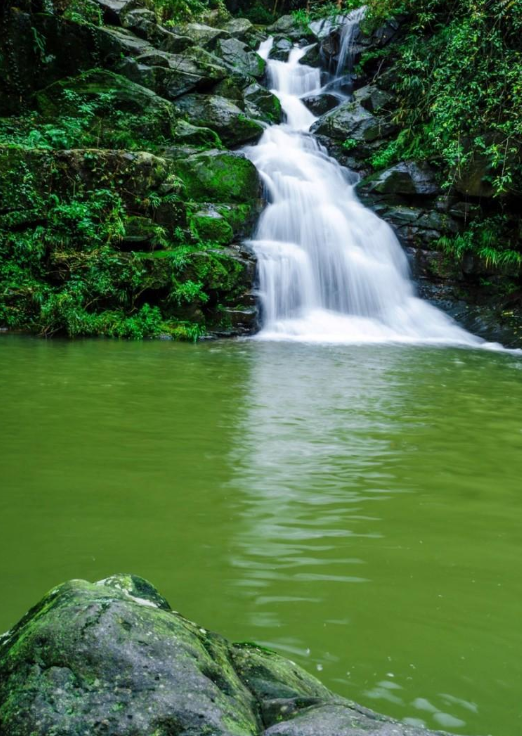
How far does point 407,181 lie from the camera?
14.1 meters

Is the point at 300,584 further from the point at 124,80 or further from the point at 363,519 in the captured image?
the point at 124,80

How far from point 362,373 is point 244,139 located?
34.2 feet

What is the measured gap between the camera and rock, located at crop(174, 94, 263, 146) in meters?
14.9

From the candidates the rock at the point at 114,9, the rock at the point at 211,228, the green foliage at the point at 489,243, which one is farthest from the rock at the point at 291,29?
the rock at the point at 211,228

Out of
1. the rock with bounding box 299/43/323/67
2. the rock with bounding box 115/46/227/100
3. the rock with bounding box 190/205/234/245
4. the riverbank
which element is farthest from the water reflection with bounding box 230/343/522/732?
the rock with bounding box 299/43/323/67

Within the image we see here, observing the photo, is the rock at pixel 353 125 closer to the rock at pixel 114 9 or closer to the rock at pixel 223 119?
the rock at pixel 223 119

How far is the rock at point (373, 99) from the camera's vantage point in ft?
53.9

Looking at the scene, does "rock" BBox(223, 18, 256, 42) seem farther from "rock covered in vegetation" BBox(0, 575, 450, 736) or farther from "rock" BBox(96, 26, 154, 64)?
"rock covered in vegetation" BBox(0, 575, 450, 736)

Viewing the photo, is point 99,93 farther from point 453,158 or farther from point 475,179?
point 475,179

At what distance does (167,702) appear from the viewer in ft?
3.41

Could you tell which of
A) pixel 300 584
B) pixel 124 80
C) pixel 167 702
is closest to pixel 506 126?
pixel 124 80

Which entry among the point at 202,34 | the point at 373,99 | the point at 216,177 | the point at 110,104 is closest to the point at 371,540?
the point at 216,177

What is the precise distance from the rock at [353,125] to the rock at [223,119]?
2.35m

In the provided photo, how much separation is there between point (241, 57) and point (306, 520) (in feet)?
66.9
